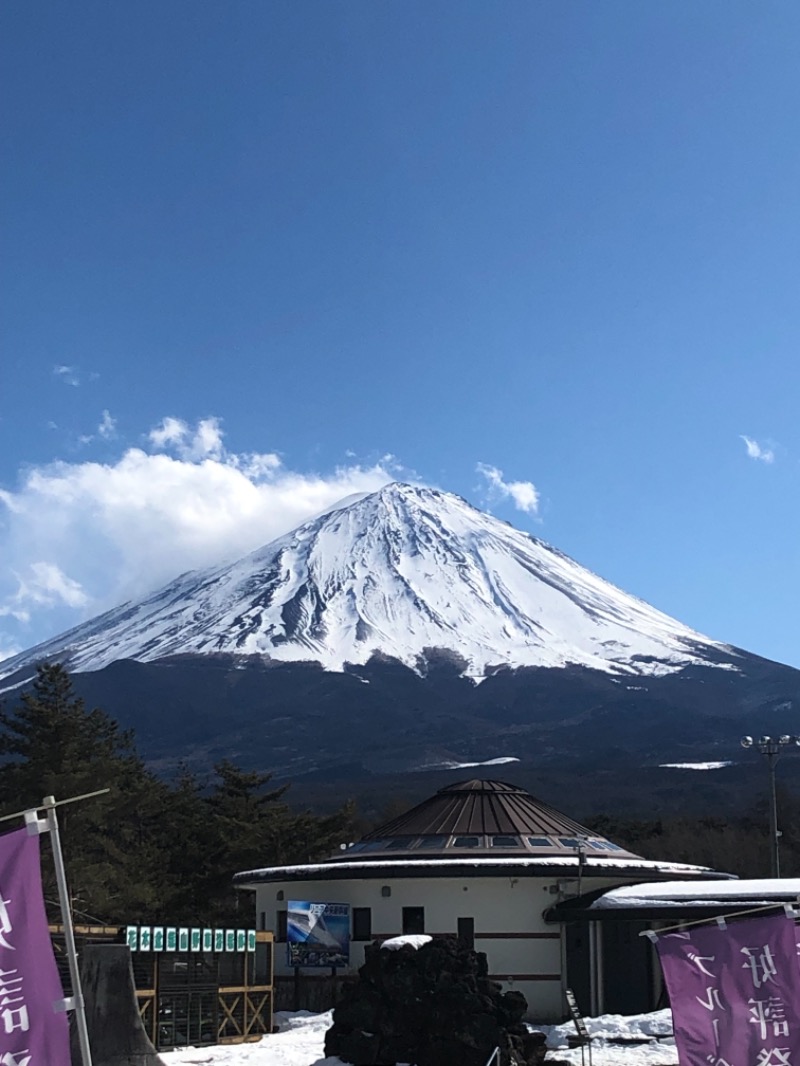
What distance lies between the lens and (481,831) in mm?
31188

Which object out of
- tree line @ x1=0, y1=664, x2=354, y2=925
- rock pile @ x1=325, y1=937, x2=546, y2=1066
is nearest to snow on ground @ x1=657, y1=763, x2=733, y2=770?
tree line @ x1=0, y1=664, x2=354, y2=925

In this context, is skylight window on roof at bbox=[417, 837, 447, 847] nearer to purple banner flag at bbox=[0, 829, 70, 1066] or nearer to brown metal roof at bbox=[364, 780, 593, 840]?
brown metal roof at bbox=[364, 780, 593, 840]

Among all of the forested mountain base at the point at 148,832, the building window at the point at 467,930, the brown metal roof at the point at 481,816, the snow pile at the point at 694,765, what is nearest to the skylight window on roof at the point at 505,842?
the brown metal roof at the point at 481,816

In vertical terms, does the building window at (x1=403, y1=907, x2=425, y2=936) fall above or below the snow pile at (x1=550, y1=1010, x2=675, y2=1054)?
above

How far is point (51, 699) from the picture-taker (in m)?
39.3

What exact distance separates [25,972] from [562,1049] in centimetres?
1667

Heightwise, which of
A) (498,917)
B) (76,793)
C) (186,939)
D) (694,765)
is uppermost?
(76,793)

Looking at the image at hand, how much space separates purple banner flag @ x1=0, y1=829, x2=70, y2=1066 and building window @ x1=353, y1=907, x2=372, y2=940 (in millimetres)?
22549

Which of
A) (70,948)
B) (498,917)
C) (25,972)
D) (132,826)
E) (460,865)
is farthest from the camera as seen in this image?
(132,826)

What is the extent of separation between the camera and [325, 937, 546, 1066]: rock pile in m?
19.0

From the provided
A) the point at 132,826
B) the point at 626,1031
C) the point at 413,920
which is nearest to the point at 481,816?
the point at 413,920

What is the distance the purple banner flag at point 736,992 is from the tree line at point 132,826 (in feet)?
75.5

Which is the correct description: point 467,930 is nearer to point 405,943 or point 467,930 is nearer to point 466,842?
point 466,842

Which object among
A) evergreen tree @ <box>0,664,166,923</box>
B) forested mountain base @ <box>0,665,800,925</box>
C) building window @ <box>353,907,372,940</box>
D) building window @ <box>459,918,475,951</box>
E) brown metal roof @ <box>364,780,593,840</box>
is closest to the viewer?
building window @ <box>459,918,475,951</box>
